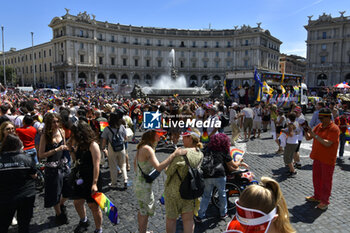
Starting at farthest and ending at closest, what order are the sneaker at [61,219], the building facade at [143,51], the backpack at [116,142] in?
Answer: the building facade at [143,51] < the backpack at [116,142] < the sneaker at [61,219]

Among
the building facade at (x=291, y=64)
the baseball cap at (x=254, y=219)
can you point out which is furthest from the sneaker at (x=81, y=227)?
the building facade at (x=291, y=64)

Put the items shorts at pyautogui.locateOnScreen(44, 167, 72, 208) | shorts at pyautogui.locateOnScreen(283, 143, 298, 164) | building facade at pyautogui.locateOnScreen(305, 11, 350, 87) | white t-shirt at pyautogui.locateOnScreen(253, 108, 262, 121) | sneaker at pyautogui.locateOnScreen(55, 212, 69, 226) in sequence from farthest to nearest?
1. building facade at pyautogui.locateOnScreen(305, 11, 350, 87)
2. white t-shirt at pyautogui.locateOnScreen(253, 108, 262, 121)
3. shorts at pyautogui.locateOnScreen(283, 143, 298, 164)
4. sneaker at pyautogui.locateOnScreen(55, 212, 69, 226)
5. shorts at pyautogui.locateOnScreen(44, 167, 72, 208)

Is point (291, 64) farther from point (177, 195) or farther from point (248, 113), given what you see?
point (177, 195)

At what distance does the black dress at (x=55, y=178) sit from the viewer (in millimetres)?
3900

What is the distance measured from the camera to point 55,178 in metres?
3.93

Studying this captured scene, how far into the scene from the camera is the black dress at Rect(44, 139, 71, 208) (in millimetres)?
A: 3900

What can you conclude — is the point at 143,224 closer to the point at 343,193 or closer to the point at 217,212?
the point at 217,212

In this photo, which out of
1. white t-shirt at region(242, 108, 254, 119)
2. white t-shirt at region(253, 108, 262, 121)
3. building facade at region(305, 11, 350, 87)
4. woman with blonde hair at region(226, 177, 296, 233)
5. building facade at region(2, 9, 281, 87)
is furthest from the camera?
building facade at region(2, 9, 281, 87)

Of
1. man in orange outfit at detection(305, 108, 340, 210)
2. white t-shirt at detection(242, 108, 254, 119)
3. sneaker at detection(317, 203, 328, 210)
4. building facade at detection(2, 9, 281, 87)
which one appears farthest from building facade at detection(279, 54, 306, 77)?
sneaker at detection(317, 203, 328, 210)

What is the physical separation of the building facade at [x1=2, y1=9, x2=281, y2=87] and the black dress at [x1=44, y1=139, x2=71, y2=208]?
5946cm

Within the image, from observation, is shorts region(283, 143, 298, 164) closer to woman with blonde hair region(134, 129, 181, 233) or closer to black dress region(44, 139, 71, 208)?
woman with blonde hair region(134, 129, 181, 233)

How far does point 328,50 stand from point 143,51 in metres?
47.2

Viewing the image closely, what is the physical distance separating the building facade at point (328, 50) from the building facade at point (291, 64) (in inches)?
1165

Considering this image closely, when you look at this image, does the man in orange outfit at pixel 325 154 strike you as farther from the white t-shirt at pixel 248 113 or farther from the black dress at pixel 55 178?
the white t-shirt at pixel 248 113
